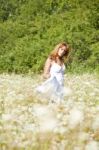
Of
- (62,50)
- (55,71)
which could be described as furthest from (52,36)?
(62,50)

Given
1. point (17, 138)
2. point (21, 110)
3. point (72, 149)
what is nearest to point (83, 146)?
point (72, 149)

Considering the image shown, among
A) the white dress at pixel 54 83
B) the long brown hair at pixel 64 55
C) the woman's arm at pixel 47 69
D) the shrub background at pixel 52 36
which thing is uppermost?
the long brown hair at pixel 64 55

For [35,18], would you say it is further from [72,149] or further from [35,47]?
[72,149]

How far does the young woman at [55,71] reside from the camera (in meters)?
9.31

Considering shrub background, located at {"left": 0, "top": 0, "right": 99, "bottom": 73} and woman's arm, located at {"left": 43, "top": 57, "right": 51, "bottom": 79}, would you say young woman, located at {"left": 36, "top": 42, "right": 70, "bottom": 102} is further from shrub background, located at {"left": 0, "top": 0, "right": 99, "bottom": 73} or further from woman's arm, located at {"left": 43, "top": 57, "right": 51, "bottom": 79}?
shrub background, located at {"left": 0, "top": 0, "right": 99, "bottom": 73}

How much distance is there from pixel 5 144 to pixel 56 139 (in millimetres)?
393

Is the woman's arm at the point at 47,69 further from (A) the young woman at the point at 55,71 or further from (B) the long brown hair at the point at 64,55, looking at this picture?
(B) the long brown hair at the point at 64,55

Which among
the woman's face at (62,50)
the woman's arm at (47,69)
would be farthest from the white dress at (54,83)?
the woman's face at (62,50)

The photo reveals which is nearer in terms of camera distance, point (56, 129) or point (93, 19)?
point (56, 129)

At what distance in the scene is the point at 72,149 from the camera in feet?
13.8

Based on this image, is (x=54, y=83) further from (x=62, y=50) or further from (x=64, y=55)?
(x=62, y=50)

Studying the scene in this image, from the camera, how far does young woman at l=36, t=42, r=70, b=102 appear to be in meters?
9.31

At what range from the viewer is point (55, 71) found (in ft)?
32.9

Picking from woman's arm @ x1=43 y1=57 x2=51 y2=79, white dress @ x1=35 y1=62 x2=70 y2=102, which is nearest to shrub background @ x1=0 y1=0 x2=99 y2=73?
white dress @ x1=35 y1=62 x2=70 y2=102
